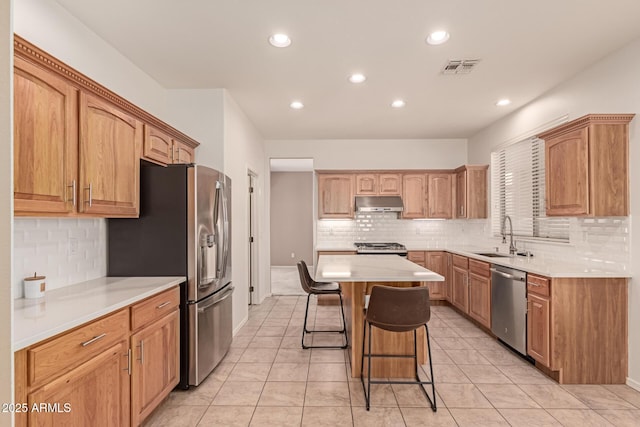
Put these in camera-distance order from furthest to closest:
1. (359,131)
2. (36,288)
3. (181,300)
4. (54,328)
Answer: (359,131) → (181,300) → (36,288) → (54,328)

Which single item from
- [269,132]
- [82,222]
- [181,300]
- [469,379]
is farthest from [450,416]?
[269,132]

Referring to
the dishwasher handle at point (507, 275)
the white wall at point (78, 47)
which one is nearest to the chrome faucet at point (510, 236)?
the dishwasher handle at point (507, 275)

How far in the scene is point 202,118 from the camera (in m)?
3.81

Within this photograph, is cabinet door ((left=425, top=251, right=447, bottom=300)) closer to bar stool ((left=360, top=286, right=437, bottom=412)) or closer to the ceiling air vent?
the ceiling air vent

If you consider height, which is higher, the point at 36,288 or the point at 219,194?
the point at 219,194

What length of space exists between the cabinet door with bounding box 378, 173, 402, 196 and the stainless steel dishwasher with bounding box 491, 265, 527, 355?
93.9 inches

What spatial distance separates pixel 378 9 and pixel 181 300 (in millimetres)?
2623

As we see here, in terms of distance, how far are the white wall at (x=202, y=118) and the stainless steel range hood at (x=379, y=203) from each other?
281 cm

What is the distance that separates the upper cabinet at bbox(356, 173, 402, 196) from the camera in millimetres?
5973

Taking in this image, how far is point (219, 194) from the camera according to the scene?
318 cm

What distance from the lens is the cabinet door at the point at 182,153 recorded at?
327 centimetres

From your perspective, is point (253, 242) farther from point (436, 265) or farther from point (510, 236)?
point (510, 236)

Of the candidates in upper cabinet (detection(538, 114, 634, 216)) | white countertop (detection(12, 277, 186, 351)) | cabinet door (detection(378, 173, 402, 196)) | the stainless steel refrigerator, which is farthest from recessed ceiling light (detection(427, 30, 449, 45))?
cabinet door (detection(378, 173, 402, 196))

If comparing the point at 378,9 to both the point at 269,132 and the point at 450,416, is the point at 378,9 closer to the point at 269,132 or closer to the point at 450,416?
the point at 450,416
